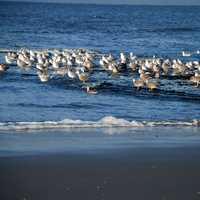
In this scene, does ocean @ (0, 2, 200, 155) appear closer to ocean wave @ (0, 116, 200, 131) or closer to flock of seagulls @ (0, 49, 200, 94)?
ocean wave @ (0, 116, 200, 131)

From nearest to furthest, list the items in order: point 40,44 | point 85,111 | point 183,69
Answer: point 85,111
point 183,69
point 40,44

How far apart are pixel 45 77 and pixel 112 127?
1003cm

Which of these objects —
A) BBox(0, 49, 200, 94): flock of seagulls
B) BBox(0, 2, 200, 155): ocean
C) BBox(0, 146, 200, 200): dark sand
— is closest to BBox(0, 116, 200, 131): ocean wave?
BBox(0, 2, 200, 155): ocean

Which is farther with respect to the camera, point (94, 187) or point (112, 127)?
Result: point (112, 127)

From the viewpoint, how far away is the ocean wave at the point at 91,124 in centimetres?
1530

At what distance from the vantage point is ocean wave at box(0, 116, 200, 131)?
50.2 feet

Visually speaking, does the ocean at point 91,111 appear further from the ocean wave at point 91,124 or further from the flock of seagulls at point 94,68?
the flock of seagulls at point 94,68

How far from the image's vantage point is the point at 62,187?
10.0m

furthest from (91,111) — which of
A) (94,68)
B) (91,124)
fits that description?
(94,68)

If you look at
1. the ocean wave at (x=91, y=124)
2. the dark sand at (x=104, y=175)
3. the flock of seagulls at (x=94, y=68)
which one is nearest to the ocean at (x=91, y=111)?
the ocean wave at (x=91, y=124)

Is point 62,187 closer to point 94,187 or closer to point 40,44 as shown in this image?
point 94,187

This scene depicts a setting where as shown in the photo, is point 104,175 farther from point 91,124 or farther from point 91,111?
point 91,111

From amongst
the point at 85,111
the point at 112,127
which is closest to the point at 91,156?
the point at 112,127

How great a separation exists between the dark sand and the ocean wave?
309 centimetres
